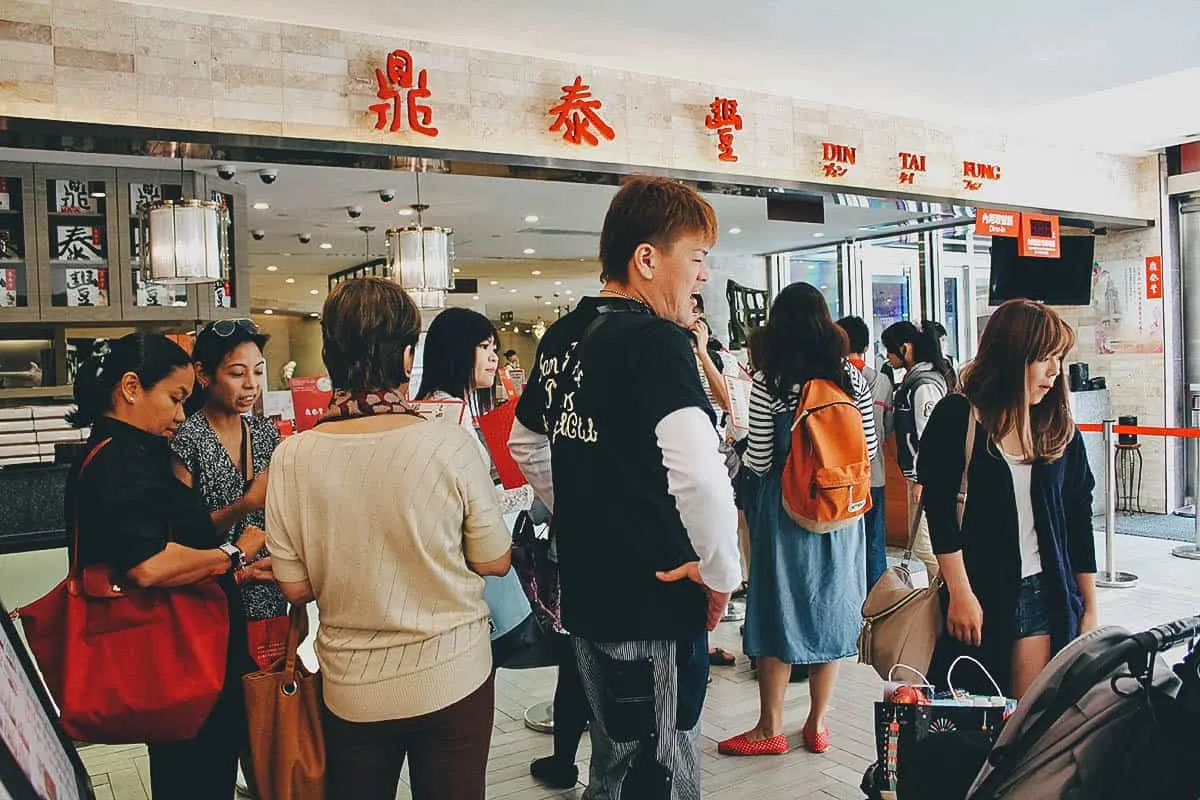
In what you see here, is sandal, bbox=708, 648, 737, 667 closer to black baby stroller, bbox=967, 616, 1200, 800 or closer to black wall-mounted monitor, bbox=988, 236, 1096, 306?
black baby stroller, bbox=967, 616, 1200, 800

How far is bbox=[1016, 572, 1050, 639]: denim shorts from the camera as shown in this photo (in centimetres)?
242

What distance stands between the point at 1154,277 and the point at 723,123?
537cm

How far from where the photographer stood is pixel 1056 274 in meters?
9.14

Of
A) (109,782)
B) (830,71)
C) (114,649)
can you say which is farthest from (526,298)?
(114,649)

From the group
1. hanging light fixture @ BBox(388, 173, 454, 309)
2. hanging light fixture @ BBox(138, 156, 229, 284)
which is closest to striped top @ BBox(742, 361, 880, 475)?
hanging light fixture @ BBox(138, 156, 229, 284)

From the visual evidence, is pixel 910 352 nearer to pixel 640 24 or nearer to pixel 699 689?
pixel 640 24

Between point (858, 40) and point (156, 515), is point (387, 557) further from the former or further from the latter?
point (858, 40)

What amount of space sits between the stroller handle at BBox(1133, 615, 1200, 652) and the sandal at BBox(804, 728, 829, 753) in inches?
83.1

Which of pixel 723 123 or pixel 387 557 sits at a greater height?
Result: pixel 723 123

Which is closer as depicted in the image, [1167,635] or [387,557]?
[1167,635]

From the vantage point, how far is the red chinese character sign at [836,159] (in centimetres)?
667

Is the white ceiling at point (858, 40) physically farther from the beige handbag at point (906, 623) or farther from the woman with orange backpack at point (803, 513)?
the beige handbag at point (906, 623)

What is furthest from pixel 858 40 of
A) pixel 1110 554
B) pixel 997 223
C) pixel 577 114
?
pixel 1110 554

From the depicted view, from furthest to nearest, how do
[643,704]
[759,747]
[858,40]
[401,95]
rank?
[858,40], [401,95], [759,747], [643,704]
